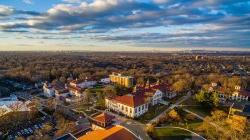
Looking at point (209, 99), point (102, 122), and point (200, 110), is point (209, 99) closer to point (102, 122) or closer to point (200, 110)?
point (200, 110)

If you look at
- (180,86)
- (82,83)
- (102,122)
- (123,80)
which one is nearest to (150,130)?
(102,122)

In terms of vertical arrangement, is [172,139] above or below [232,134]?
below

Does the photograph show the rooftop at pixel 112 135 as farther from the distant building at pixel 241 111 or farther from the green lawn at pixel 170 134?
the distant building at pixel 241 111

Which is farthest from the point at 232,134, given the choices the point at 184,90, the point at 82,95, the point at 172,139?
the point at 82,95

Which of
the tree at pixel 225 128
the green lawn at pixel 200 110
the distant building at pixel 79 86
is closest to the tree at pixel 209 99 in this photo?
the green lawn at pixel 200 110

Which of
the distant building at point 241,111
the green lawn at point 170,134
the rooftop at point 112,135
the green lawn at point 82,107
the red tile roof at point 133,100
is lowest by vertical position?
the green lawn at point 170,134

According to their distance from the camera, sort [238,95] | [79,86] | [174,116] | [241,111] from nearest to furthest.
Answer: [174,116], [241,111], [238,95], [79,86]

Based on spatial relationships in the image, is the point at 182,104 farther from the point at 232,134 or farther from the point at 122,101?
the point at 232,134
